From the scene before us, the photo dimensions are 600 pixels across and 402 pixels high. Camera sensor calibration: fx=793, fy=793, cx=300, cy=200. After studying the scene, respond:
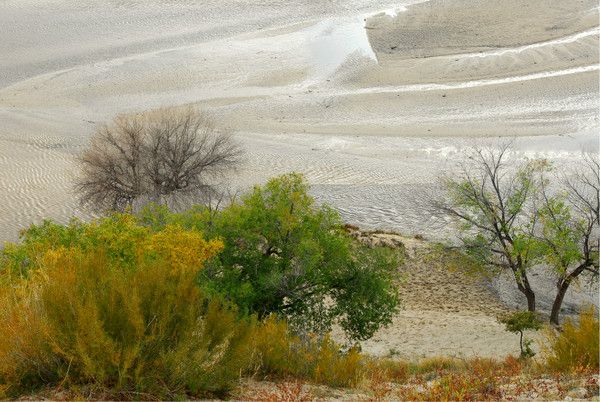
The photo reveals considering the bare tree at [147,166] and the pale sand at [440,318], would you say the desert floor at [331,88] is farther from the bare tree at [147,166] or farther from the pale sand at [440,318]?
the bare tree at [147,166]

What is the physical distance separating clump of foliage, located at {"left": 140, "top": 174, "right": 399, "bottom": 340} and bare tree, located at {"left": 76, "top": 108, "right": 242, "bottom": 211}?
355 inches

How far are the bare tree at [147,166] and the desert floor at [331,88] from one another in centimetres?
287

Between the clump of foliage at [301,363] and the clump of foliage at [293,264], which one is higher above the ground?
the clump of foliage at [293,264]

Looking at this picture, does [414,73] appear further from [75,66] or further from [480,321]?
[480,321]

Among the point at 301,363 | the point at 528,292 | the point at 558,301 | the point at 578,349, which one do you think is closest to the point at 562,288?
the point at 558,301

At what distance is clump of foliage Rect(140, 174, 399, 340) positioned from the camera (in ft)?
49.0

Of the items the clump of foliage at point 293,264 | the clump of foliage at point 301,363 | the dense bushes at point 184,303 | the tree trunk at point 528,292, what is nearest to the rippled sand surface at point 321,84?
the tree trunk at point 528,292

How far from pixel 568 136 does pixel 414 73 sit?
32.0 ft

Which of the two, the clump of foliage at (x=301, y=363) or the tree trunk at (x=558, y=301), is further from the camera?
the tree trunk at (x=558, y=301)

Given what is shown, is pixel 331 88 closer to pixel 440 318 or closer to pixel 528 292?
pixel 440 318

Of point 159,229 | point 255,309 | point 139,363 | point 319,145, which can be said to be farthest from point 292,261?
point 319,145

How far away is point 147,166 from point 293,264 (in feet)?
38.7

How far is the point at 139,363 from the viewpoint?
7.98m

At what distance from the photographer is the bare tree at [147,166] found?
25266mm
